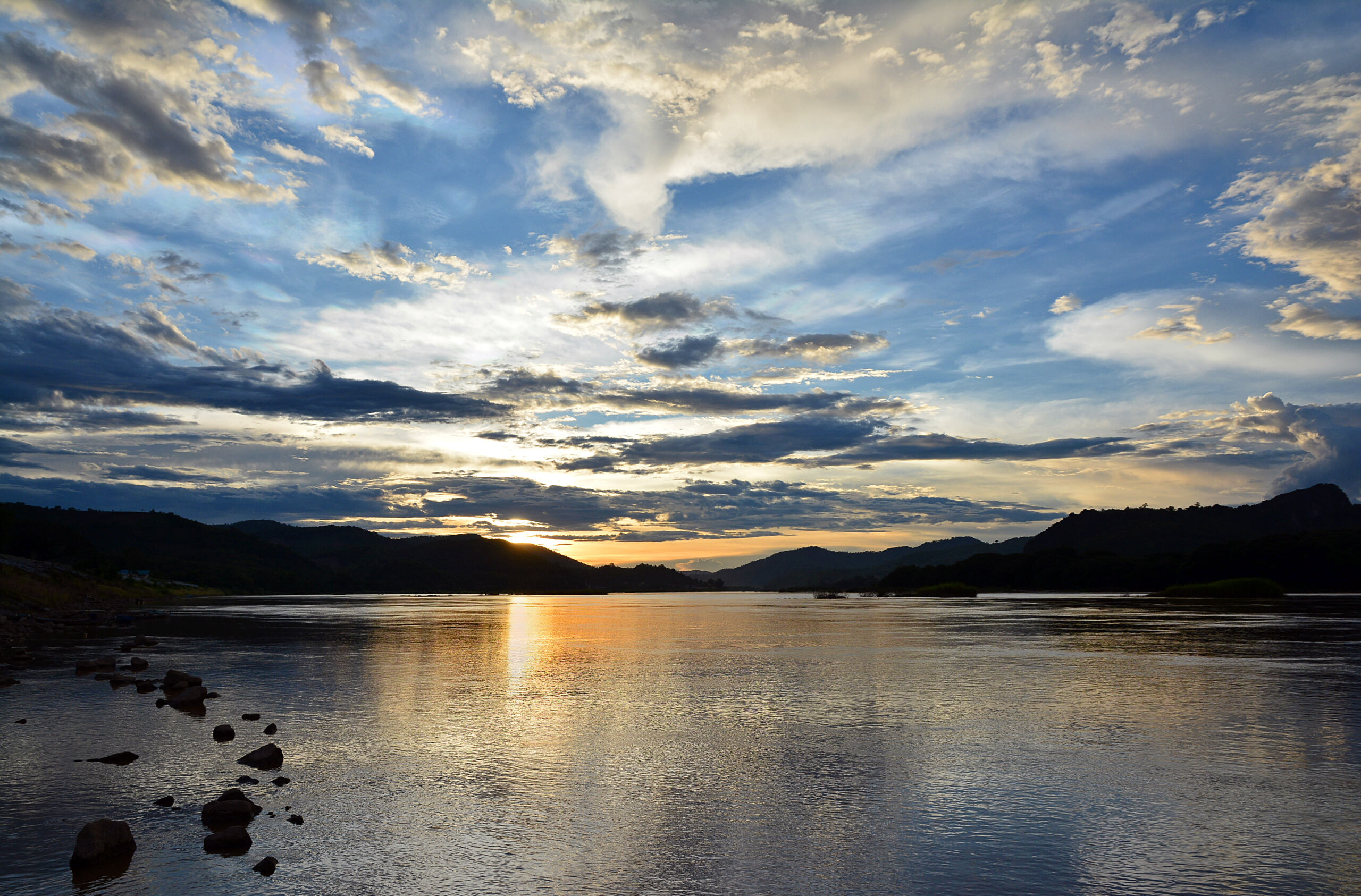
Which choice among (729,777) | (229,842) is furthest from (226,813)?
(729,777)

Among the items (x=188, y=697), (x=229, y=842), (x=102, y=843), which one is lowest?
(x=188, y=697)

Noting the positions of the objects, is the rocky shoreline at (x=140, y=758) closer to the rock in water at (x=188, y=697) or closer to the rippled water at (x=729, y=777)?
the rock in water at (x=188, y=697)

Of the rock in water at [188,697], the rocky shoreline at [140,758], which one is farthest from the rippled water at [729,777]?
the rock in water at [188,697]

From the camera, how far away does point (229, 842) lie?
48.8 ft

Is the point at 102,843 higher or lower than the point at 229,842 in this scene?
higher

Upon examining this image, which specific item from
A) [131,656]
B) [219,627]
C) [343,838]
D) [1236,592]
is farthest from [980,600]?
[343,838]

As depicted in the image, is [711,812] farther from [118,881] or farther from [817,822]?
[118,881]

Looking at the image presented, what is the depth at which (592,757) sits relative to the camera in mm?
22297

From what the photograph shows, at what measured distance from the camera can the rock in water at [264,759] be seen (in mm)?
20922

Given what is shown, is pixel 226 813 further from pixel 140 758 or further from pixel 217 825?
pixel 140 758

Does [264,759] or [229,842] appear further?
[264,759]

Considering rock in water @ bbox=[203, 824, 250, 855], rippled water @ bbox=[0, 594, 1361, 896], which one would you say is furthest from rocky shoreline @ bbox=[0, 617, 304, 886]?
rippled water @ bbox=[0, 594, 1361, 896]

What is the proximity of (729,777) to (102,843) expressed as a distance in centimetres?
1354

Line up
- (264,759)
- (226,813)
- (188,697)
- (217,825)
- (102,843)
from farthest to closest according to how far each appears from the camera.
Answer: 1. (188,697)
2. (264,759)
3. (226,813)
4. (217,825)
5. (102,843)
